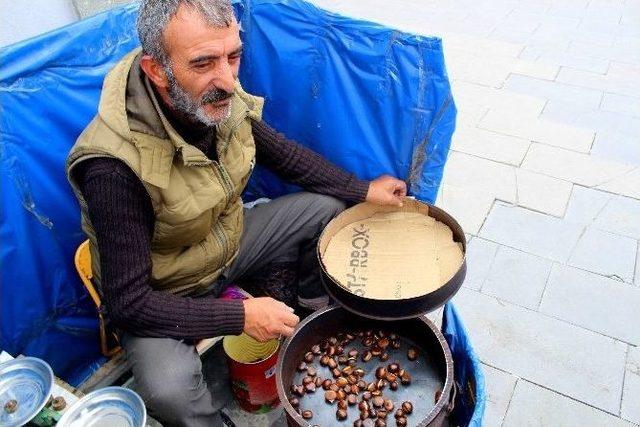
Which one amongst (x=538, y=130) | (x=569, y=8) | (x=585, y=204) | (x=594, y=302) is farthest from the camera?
(x=569, y=8)

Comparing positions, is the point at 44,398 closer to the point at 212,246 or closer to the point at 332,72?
the point at 212,246

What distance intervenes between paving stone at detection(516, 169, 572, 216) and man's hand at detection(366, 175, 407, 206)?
69.5 inches

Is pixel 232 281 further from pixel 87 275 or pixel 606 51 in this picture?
pixel 606 51

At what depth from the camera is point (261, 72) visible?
2.71 m

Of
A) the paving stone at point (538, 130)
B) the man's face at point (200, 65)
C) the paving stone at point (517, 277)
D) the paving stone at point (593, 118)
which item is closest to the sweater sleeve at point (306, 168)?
the man's face at point (200, 65)

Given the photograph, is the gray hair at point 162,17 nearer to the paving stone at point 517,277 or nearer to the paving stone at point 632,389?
the paving stone at point 517,277

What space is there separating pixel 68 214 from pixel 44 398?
3.01 feet

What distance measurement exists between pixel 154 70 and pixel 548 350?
8.30 feet

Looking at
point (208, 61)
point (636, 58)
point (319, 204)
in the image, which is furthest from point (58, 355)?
point (636, 58)

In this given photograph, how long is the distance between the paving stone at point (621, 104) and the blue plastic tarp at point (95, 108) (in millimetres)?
3443

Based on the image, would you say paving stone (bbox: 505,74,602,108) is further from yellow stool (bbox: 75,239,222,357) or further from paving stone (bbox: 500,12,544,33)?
yellow stool (bbox: 75,239,222,357)

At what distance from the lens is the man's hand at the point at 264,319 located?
2.14 m

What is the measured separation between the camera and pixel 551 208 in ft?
12.8

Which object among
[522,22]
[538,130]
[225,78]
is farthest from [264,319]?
[522,22]
